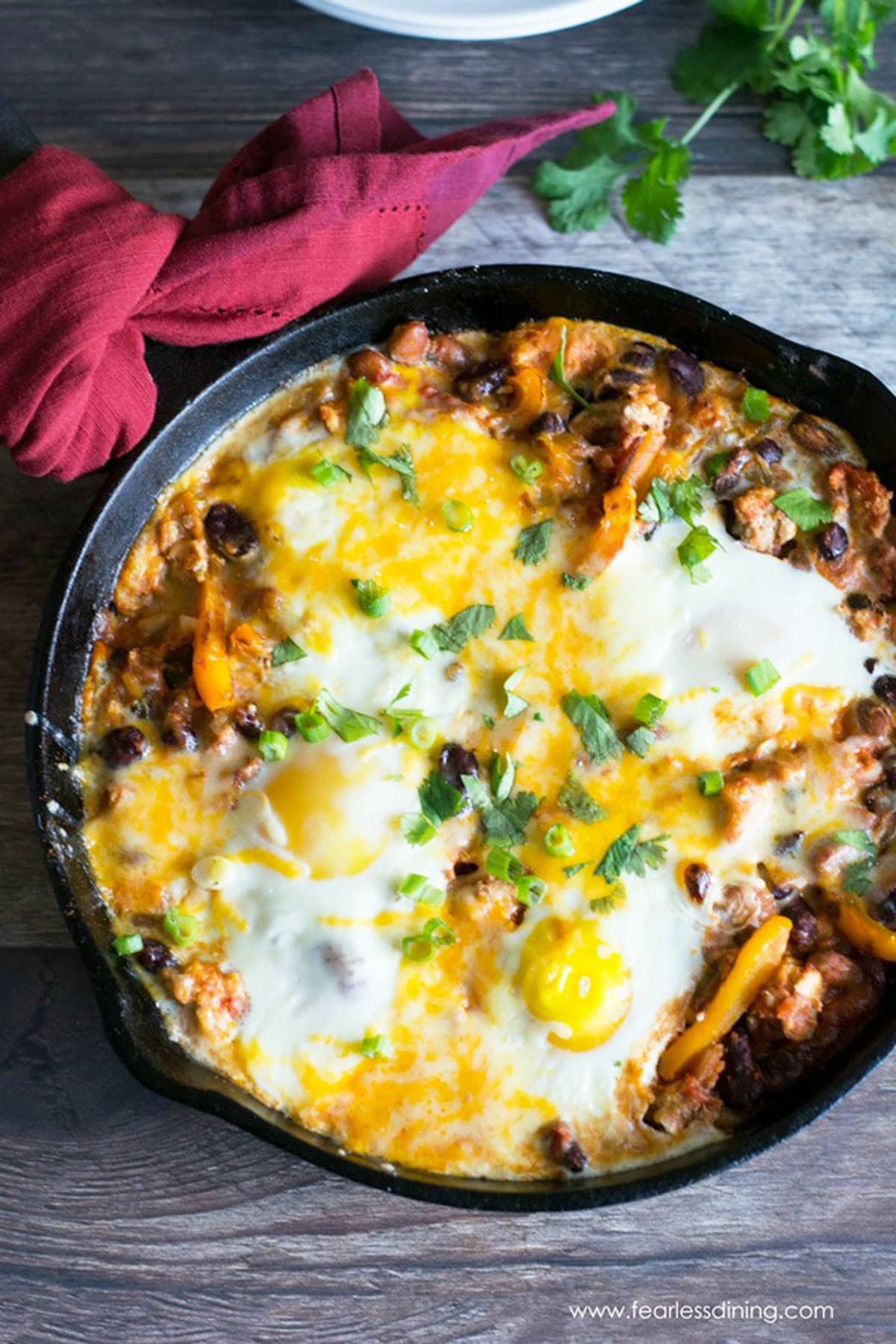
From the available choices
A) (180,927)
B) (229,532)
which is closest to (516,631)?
(229,532)

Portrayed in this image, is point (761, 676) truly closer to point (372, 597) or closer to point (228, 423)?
point (372, 597)

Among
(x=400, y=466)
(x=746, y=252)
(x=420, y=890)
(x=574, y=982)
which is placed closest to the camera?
(x=574, y=982)

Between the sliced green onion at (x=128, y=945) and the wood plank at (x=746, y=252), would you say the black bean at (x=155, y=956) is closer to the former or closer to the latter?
the sliced green onion at (x=128, y=945)

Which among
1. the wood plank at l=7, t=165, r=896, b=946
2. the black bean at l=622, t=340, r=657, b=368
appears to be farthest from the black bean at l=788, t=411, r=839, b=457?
the wood plank at l=7, t=165, r=896, b=946

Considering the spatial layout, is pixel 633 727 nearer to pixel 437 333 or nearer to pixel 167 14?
pixel 437 333

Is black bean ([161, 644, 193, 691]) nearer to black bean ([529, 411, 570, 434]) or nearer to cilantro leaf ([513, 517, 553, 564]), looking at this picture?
cilantro leaf ([513, 517, 553, 564])

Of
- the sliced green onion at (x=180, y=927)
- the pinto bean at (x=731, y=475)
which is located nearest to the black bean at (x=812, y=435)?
the pinto bean at (x=731, y=475)
